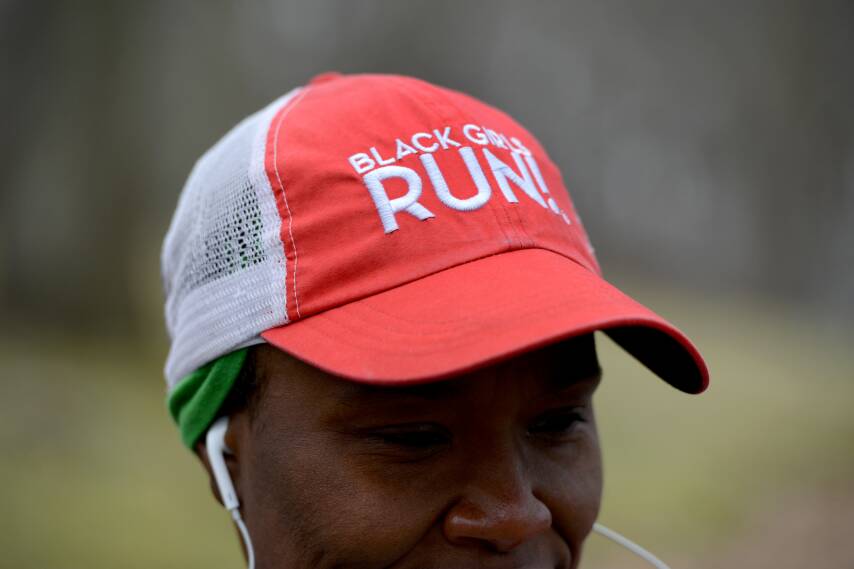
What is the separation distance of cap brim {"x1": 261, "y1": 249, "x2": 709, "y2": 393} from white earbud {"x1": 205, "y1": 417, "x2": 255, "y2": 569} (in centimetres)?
28

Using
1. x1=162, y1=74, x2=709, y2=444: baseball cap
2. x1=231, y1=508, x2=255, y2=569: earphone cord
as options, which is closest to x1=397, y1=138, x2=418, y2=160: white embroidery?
x1=162, y1=74, x2=709, y2=444: baseball cap

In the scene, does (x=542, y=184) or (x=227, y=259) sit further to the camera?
(x=542, y=184)

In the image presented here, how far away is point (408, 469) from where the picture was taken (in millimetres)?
1445

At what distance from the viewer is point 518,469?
1.47 meters

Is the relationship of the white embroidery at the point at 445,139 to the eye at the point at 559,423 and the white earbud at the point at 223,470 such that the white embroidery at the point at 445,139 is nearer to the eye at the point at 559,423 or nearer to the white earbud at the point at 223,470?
the eye at the point at 559,423

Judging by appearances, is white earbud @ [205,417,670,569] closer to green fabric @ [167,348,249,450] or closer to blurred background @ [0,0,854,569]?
green fabric @ [167,348,249,450]

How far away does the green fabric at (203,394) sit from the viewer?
1.58 meters

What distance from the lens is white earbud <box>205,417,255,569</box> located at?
164 cm

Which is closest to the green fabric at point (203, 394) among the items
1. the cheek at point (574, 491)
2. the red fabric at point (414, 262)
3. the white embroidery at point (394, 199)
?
the red fabric at point (414, 262)

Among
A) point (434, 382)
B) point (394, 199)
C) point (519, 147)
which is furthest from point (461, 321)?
point (519, 147)

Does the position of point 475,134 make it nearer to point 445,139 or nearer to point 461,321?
point 445,139

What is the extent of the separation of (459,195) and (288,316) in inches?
13.2

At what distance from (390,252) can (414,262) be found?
0.13 ft

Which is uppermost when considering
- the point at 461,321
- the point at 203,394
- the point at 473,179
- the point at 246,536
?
the point at 473,179
